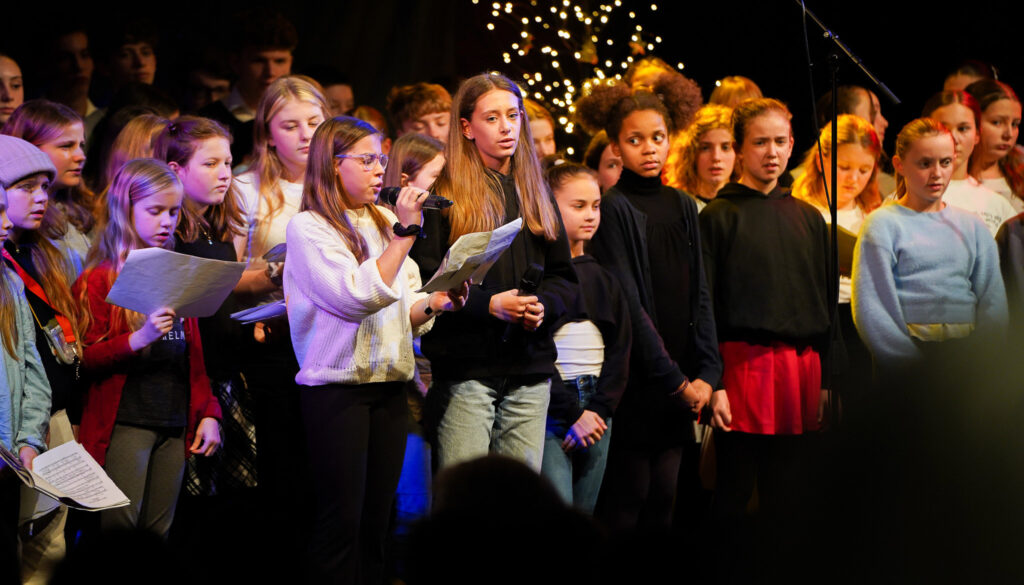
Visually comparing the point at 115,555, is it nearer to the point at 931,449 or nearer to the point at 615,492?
the point at 931,449

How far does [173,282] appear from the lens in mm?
2770

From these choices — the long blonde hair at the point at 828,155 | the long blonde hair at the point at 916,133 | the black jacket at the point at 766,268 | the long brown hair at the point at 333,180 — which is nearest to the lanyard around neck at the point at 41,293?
the long brown hair at the point at 333,180

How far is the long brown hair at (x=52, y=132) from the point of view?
325 cm

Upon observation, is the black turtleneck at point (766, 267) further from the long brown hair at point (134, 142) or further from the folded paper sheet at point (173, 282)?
the long brown hair at point (134, 142)

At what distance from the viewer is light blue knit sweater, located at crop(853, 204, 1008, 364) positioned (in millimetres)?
3818

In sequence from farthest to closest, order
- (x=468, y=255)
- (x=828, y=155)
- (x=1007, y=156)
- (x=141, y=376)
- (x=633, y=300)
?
(x=1007, y=156) → (x=828, y=155) → (x=633, y=300) → (x=141, y=376) → (x=468, y=255)

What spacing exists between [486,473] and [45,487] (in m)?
1.47

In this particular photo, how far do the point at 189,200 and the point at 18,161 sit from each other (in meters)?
0.54

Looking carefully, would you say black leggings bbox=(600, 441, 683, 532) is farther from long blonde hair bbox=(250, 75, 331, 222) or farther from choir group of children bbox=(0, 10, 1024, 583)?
long blonde hair bbox=(250, 75, 331, 222)

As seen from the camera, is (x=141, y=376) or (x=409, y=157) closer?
(x=141, y=376)

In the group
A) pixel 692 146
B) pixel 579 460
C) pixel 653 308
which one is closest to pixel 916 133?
pixel 692 146

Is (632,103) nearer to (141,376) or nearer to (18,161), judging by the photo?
(141,376)

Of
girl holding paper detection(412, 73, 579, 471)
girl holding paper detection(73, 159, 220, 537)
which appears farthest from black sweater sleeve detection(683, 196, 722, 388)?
girl holding paper detection(73, 159, 220, 537)

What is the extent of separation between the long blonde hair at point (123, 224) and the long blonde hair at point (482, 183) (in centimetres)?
80
